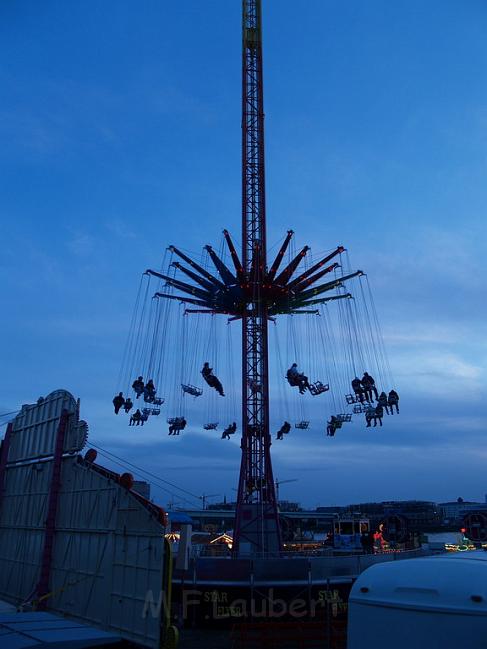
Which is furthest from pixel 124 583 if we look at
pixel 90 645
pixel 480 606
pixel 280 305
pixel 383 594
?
pixel 280 305

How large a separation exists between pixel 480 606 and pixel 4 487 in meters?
22.8

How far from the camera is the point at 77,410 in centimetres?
2048

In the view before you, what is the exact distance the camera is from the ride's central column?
3092cm

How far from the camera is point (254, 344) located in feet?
114

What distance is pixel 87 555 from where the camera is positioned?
17625mm

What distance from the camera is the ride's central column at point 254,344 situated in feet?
101

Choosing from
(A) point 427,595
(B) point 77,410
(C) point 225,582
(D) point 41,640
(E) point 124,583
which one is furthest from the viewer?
(C) point 225,582

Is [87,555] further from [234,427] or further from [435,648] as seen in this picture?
[234,427]

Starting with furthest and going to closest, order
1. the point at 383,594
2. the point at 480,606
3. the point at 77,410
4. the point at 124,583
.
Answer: the point at 77,410 → the point at 124,583 → the point at 383,594 → the point at 480,606

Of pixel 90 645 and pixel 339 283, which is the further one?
pixel 339 283

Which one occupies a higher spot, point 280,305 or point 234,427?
point 280,305

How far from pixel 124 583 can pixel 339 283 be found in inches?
973

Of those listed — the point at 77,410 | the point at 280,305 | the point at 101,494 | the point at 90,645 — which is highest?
the point at 280,305

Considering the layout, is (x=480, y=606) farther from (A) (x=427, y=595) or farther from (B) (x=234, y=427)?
(B) (x=234, y=427)
